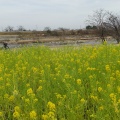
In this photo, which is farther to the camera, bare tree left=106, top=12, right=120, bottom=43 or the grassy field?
bare tree left=106, top=12, right=120, bottom=43

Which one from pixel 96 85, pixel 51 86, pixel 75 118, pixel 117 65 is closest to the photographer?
pixel 75 118

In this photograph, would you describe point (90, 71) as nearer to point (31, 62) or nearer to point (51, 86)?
point (51, 86)

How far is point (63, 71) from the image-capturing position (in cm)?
436

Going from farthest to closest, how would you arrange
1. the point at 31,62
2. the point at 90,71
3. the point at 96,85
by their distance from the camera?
the point at 31,62 < the point at 90,71 < the point at 96,85

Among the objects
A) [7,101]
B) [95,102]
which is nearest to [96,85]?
[95,102]

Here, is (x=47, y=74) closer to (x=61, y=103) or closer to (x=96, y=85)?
(x=96, y=85)

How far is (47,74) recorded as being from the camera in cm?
452

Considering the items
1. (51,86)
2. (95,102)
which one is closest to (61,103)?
(95,102)

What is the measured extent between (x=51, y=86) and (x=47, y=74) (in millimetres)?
418

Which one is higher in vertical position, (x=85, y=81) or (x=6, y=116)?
(x=85, y=81)

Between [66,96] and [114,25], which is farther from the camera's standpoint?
[114,25]

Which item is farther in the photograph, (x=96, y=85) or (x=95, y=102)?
(x=96, y=85)

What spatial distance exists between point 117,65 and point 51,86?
4.19 ft

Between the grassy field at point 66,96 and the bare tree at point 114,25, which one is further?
the bare tree at point 114,25
